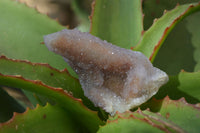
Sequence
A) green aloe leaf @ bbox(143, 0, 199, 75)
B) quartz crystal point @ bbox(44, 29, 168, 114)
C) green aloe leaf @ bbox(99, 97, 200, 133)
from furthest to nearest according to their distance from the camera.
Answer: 1. green aloe leaf @ bbox(143, 0, 199, 75)
2. quartz crystal point @ bbox(44, 29, 168, 114)
3. green aloe leaf @ bbox(99, 97, 200, 133)

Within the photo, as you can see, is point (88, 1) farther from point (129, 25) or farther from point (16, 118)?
point (16, 118)

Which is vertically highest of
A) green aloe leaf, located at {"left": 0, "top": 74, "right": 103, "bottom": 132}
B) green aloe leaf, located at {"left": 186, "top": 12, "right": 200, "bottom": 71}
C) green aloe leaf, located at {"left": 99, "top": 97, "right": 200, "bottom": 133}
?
green aloe leaf, located at {"left": 186, "top": 12, "right": 200, "bottom": 71}

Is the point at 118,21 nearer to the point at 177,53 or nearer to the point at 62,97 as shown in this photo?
the point at 177,53

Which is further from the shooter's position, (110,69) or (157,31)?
(157,31)

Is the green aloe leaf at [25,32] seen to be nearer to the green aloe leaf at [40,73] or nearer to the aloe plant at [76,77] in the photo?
the aloe plant at [76,77]

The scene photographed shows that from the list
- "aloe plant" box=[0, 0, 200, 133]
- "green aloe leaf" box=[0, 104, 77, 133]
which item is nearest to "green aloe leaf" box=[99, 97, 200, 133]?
"aloe plant" box=[0, 0, 200, 133]

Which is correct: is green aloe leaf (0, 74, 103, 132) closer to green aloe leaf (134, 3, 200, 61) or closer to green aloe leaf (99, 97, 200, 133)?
green aloe leaf (99, 97, 200, 133)

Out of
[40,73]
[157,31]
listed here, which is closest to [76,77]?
[40,73]

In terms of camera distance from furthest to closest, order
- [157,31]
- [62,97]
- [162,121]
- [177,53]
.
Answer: [177,53], [157,31], [62,97], [162,121]
